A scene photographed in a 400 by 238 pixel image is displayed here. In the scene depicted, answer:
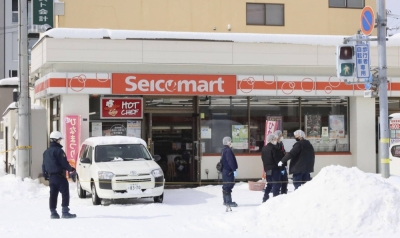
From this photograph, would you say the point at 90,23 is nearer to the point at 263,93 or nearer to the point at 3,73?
the point at 263,93

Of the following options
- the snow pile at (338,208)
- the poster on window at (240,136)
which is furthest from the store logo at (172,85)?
the snow pile at (338,208)

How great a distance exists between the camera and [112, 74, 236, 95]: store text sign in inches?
757

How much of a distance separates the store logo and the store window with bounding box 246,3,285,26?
5.13 meters

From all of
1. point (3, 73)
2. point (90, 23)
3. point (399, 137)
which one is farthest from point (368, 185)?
point (3, 73)

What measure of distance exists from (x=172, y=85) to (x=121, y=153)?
161 inches

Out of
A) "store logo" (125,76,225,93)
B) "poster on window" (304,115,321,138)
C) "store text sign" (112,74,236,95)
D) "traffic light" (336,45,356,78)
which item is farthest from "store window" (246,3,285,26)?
"traffic light" (336,45,356,78)

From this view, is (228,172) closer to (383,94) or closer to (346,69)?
(346,69)

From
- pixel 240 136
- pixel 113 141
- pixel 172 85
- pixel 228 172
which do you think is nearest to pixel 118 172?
pixel 113 141

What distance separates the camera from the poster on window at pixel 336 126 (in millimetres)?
21250

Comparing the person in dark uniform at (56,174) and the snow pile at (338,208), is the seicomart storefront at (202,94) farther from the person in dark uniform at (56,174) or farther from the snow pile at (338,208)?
the snow pile at (338,208)

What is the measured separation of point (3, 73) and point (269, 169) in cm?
3949

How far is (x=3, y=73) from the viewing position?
164ft

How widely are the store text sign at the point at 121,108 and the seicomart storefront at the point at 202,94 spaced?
3cm

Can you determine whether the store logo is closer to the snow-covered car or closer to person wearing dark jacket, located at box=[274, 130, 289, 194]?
the snow-covered car
